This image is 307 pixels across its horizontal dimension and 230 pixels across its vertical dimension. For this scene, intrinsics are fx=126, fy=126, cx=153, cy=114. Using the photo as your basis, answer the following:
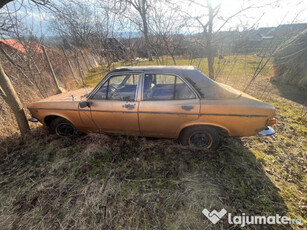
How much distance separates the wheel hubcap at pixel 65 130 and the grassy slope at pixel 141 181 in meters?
0.17

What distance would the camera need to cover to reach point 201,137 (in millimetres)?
2709

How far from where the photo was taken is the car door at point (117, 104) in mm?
2570

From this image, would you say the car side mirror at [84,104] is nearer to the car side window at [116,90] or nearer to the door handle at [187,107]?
the car side window at [116,90]

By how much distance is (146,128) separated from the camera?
2.70 metres

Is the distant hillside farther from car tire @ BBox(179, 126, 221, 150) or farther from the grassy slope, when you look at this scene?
car tire @ BBox(179, 126, 221, 150)

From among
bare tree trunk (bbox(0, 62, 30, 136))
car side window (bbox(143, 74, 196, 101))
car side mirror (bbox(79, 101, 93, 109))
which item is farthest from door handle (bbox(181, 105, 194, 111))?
bare tree trunk (bbox(0, 62, 30, 136))

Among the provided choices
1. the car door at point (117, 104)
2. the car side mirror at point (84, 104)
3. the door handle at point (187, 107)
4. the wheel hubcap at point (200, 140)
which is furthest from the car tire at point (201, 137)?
the car side mirror at point (84, 104)

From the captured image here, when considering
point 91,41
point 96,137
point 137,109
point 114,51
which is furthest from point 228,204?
point 91,41

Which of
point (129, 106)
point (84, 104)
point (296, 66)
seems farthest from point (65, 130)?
point (296, 66)

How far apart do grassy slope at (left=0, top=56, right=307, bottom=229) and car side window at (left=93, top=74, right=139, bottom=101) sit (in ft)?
3.59

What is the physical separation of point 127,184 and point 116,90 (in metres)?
1.83

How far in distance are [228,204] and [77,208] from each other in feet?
7.32

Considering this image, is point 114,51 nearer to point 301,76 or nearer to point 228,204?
point 228,204

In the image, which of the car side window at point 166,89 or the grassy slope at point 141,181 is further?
the car side window at point 166,89
